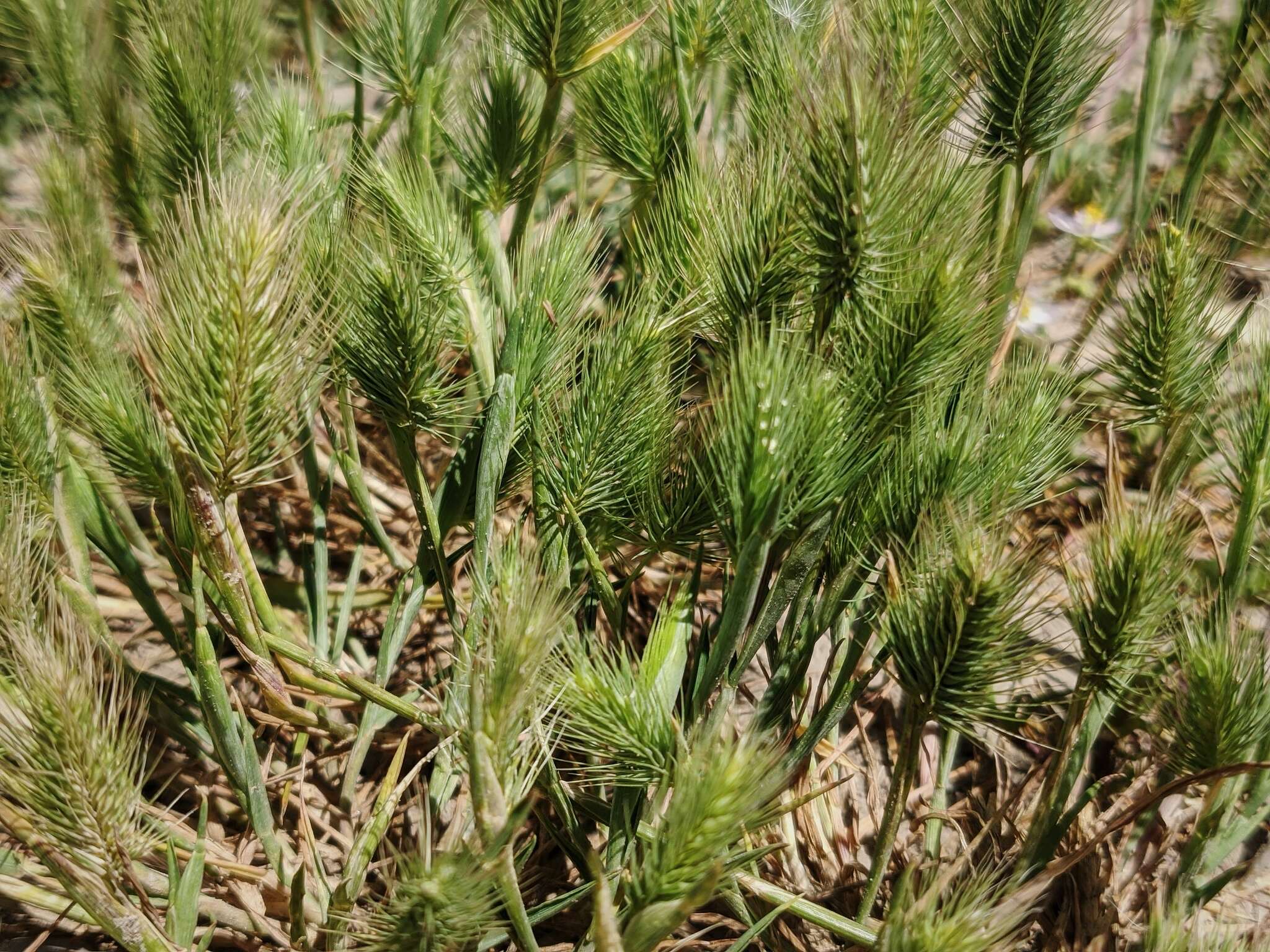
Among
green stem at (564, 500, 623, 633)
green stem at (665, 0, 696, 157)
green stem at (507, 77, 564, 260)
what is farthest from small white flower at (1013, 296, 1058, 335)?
green stem at (564, 500, 623, 633)

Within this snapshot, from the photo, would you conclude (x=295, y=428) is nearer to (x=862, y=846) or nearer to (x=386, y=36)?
(x=386, y=36)

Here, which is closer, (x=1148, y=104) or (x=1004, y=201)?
(x=1004, y=201)

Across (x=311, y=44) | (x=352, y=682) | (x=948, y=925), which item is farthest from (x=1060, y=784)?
(x=311, y=44)

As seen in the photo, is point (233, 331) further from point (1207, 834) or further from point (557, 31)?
point (1207, 834)

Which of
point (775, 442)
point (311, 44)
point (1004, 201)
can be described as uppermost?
point (311, 44)

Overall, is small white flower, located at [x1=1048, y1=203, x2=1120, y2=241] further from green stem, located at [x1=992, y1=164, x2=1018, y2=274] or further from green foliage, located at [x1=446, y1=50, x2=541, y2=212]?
green foliage, located at [x1=446, y1=50, x2=541, y2=212]
